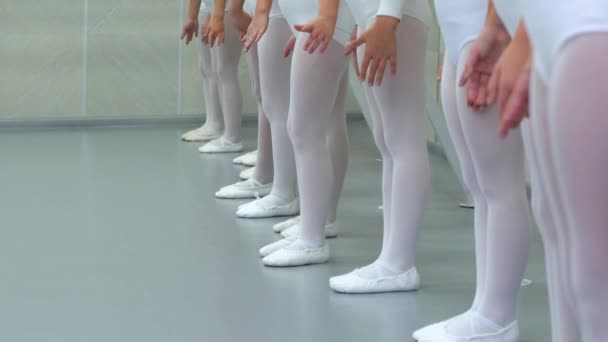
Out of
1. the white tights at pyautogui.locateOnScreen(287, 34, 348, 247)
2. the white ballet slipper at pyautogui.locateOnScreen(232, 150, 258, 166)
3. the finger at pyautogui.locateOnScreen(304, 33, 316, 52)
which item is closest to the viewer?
the finger at pyautogui.locateOnScreen(304, 33, 316, 52)

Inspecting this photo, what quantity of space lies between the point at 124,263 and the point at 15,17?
12.3 ft

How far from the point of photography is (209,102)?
20.9 feet

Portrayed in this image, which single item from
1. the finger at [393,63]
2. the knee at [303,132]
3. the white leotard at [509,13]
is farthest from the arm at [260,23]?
the white leotard at [509,13]

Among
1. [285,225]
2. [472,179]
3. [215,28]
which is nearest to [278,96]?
[285,225]

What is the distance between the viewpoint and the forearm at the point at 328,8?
3.08 metres

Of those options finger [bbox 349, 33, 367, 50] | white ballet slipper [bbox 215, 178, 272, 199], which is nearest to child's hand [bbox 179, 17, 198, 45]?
white ballet slipper [bbox 215, 178, 272, 199]

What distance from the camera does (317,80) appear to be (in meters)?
3.30

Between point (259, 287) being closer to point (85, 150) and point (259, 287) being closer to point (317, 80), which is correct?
point (317, 80)

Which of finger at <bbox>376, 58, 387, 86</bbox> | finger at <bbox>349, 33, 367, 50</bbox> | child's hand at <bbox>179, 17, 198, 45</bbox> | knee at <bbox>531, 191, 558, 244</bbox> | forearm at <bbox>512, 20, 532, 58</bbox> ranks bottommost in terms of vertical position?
knee at <bbox>531, 191, 558, 244</bbox>

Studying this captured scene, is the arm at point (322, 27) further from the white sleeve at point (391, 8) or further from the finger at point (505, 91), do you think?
the finger at point (505, 91)

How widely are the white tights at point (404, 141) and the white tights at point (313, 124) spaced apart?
0.20m

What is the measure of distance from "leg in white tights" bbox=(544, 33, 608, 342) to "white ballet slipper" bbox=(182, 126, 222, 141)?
4.95 metres

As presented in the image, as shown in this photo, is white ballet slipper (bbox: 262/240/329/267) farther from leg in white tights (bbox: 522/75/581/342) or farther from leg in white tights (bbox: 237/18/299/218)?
leg in white tights (bbox: 522/75/581/342)

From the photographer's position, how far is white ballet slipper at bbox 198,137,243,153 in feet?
19.5
